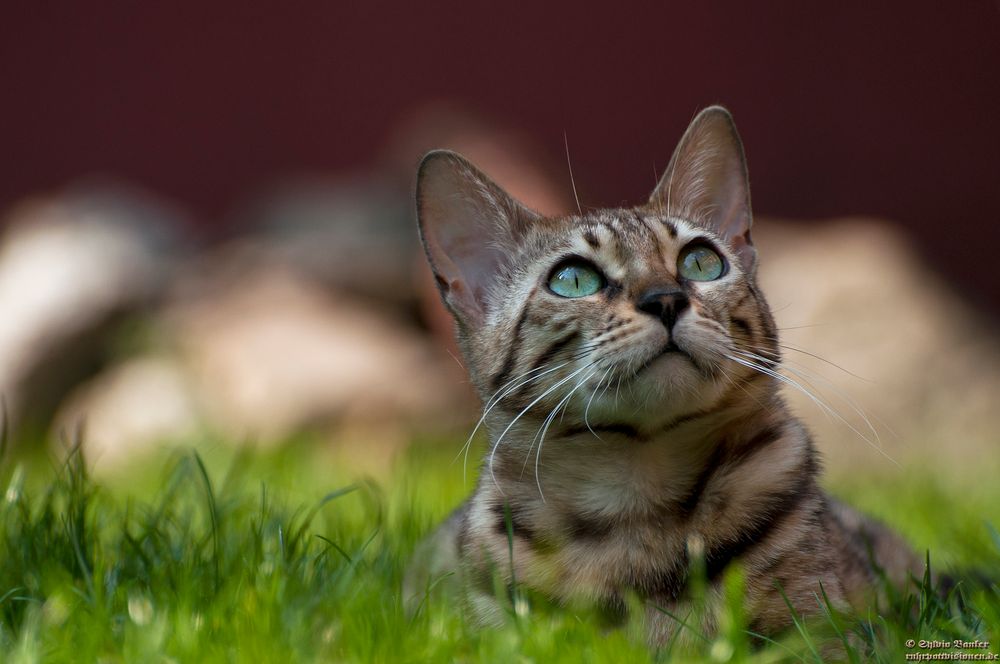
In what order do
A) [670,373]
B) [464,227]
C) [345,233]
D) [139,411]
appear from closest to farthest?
A: [670,373], [464,227], [139,411], [345,233]

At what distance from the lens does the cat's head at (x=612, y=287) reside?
2.15m

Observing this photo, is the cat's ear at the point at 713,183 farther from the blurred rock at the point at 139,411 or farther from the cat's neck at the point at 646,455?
the blurred rock at the point at 139,411

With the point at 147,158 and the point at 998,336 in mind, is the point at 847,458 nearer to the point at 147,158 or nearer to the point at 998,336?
the point at 998,336

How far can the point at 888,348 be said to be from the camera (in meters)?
5.68

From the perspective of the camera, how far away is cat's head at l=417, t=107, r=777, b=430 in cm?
215

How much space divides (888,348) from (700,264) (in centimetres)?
363

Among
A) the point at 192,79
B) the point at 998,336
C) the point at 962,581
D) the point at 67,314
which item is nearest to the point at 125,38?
the point at 192,79

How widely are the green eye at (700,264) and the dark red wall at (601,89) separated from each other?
13.3ft

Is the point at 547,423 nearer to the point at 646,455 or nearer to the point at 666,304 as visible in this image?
the point at 646,455

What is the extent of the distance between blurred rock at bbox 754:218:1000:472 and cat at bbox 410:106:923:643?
297 cm

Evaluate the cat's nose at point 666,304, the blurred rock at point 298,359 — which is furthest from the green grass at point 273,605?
the blurred rock at point 298,359

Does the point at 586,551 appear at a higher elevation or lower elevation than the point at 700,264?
lower

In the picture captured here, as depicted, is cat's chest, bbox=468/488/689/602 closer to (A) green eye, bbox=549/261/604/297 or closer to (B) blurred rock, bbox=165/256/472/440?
(A) green eye, bbox=549/261/604/297

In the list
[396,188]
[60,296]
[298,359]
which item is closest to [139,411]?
[298,359]
